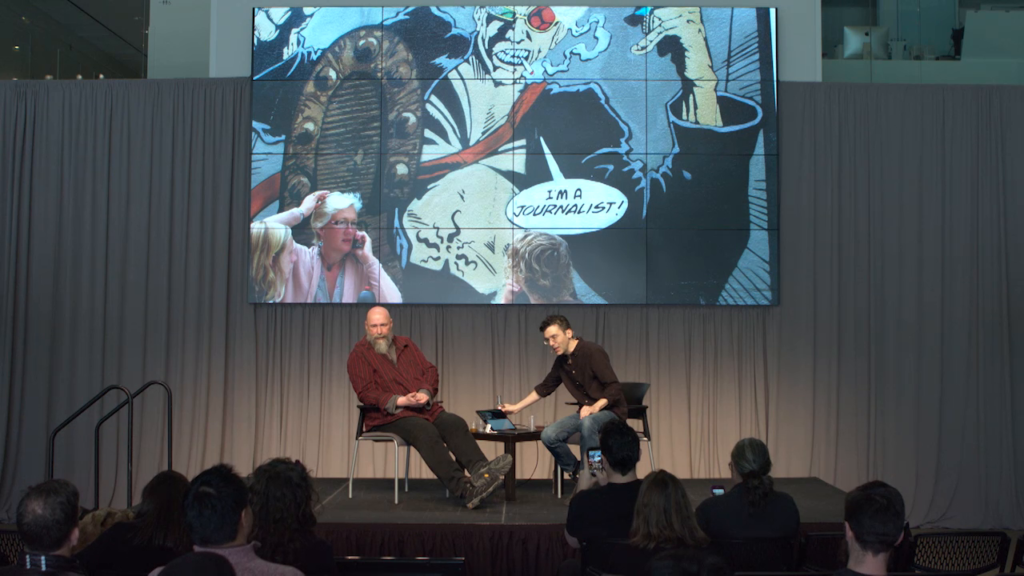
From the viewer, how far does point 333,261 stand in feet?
22.5

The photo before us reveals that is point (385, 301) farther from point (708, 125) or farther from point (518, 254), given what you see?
point (708, 125)

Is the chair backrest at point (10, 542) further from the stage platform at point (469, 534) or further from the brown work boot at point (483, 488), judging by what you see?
the brown work boot at point (483, 488)

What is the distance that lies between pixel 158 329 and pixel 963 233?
6521 millimetres

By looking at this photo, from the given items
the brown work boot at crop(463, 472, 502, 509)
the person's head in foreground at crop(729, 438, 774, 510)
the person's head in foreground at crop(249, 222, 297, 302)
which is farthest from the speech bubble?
the person's head in foreground at crop(729, 438, 774, 510)

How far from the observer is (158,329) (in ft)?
23.2

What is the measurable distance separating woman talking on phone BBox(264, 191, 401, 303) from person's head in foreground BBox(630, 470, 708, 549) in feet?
13.8

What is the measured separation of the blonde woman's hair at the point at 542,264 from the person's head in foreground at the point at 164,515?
4162 mm

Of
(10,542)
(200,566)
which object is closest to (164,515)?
(200,566)

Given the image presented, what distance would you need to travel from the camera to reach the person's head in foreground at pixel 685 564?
253 centimetres

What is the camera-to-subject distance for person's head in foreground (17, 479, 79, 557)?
8.03 feet

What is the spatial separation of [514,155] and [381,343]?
2084mm

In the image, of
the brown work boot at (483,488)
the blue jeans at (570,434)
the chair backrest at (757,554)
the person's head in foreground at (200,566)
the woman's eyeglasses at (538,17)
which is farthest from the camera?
the woman's eyeglasses at (538,17)

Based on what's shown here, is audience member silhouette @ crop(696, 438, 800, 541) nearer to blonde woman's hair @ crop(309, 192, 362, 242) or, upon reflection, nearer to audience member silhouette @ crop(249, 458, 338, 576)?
audience member silhouette @ crop(249, 458, 338, 576)

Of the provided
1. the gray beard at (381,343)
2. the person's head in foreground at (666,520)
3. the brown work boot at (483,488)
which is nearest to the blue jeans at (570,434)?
the brown work boot at (483,488)
